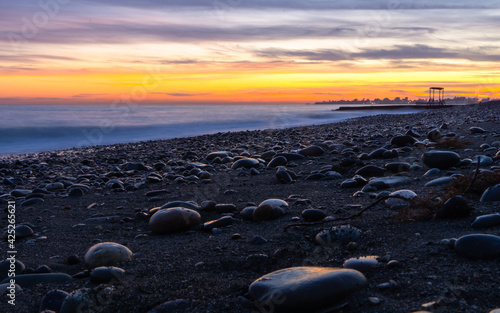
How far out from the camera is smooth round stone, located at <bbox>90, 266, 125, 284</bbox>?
210cm

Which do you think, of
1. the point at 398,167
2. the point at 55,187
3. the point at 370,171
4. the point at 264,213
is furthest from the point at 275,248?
the point at 55,187

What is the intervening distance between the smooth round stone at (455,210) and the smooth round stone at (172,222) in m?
1.72

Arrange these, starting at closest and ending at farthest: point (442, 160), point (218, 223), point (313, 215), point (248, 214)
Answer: point (313, 215), point (218, 223), point (248, 214), point (442, 160)

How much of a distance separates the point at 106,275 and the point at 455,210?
2.09m

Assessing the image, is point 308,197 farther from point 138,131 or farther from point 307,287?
point 138,131

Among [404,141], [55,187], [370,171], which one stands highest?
[404,141]

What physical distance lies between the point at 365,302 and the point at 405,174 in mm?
3088

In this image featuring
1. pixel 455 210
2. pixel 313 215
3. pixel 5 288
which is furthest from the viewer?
pixel 313 215

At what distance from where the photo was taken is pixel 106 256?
2.35m

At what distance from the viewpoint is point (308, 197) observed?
3.79m

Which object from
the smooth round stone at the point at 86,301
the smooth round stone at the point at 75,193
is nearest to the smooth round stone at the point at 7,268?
the smooth round stone at the point at 86,301

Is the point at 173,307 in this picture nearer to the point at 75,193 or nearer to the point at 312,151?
the point at 75,193

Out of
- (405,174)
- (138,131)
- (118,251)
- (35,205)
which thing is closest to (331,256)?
(118,251)

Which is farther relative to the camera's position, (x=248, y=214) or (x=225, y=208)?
(x=225, y=208)
